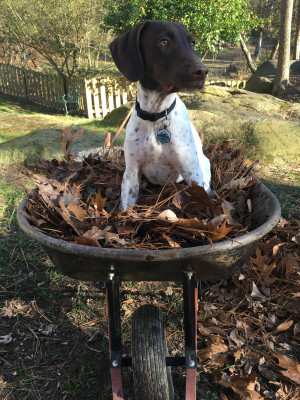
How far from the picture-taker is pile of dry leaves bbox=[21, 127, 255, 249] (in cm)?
142

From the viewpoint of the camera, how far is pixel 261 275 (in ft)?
8.05

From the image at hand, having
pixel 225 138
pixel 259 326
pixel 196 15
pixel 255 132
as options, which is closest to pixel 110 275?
pixel 259 326

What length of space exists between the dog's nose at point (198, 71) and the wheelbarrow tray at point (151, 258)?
27.8 inches

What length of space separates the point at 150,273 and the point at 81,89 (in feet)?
33.6

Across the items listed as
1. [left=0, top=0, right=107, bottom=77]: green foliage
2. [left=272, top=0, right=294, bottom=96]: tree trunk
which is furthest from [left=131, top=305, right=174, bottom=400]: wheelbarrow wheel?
[left=0, top=0, right=107, bottom=77]: green foliage

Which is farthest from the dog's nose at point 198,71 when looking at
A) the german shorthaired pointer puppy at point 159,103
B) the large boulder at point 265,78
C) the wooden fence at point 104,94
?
the large boulder at point 265,78

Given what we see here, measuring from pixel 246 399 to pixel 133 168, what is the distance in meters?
1.36

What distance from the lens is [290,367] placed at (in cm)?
187

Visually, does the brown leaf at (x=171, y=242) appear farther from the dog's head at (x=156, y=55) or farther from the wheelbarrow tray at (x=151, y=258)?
the dog's head at (x=156, y=55)

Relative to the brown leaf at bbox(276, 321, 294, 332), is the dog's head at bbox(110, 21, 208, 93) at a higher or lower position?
higher

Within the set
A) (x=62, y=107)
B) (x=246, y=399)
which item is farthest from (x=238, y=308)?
(x=62, y=107)

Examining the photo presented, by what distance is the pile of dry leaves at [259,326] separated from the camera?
6.00 feet

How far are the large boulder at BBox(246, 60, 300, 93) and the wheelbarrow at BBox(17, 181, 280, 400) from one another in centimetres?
1156

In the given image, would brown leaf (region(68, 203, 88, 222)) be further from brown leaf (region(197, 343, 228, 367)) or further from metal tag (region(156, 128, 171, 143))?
brown leaf (region(197, 343, 228, 367))
